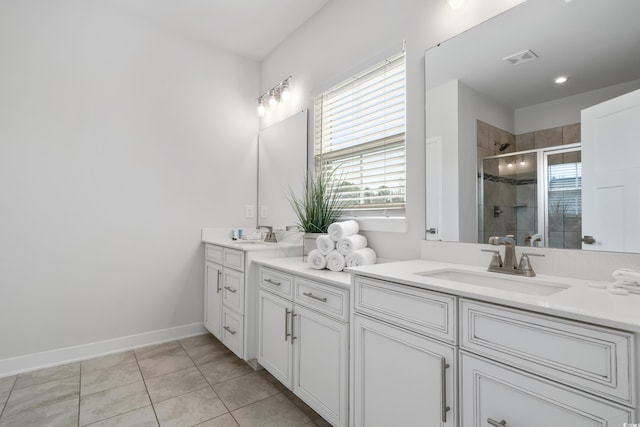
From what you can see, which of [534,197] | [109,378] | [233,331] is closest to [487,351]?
[534,197]

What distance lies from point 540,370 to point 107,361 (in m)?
2.80

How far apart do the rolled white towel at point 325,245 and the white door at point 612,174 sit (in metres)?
1.15

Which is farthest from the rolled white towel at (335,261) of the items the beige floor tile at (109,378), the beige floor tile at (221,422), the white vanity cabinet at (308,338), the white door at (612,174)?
the beige floor tile at (109,378)

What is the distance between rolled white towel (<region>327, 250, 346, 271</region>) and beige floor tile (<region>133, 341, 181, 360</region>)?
5.77 ft

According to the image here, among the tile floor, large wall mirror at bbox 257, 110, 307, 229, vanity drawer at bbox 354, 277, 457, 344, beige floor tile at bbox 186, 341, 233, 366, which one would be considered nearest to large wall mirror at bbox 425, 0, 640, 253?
vanity drawer at bbox 354, 277, 457, 344

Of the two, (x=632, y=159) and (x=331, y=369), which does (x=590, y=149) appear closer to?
(x=632, y=159)

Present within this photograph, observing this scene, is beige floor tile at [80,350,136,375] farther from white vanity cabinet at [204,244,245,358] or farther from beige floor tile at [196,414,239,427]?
beige floor tile at [196,414,239,427]

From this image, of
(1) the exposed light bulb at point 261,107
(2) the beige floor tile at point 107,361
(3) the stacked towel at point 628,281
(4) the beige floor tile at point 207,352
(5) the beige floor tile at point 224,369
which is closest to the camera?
(3) the stacked towel at point 628,281

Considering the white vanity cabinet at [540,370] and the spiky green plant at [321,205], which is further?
the spiky green plant at [321,205]

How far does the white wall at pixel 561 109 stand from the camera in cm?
116

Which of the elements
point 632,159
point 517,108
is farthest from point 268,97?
point 632,159

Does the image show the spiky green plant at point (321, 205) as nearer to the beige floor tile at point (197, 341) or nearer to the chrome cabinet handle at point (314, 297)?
the chrome cabinet handle at point (314, 297)

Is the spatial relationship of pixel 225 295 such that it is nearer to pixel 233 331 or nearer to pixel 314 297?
pixel 233 331

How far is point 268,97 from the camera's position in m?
3.17
